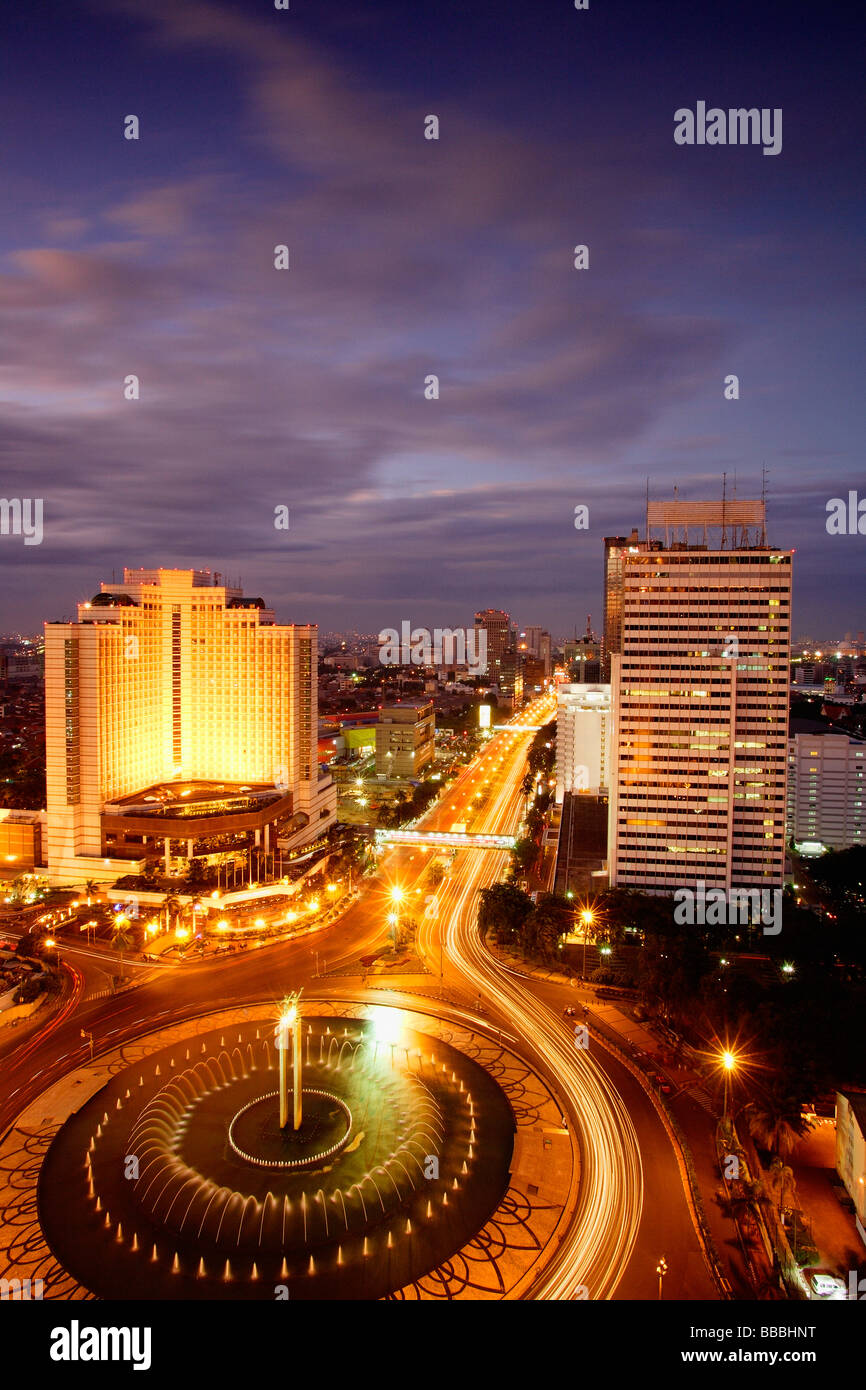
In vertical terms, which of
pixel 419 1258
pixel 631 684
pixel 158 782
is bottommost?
pixel 419 1258

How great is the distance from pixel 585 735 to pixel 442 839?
17772 millimetres

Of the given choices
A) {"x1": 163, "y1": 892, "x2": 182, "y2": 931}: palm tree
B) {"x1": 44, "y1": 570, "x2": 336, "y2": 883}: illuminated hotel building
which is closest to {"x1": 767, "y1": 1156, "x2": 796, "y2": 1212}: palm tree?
{"x1": 163, "y1": 892, "x2": 182, "y2": 931}: palm tree

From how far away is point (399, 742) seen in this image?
79.9 meters

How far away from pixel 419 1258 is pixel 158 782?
40977mm

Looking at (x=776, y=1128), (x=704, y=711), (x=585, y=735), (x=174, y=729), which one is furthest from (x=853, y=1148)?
(x=174, y=729)

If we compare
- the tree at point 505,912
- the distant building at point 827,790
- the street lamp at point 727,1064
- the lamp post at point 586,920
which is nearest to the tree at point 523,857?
the tree at point 505,912

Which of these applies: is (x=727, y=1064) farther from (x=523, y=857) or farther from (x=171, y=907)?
(x=171, y=907)

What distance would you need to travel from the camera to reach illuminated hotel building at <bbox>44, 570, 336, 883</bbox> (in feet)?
154

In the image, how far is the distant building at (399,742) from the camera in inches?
3137

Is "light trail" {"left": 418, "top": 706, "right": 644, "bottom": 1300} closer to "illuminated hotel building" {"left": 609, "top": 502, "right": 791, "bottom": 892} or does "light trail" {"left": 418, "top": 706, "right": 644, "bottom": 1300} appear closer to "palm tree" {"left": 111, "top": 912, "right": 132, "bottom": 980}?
"illuminated hotel building" {"left": 609, "top": 502, "right": 791, "bottom": 892}
